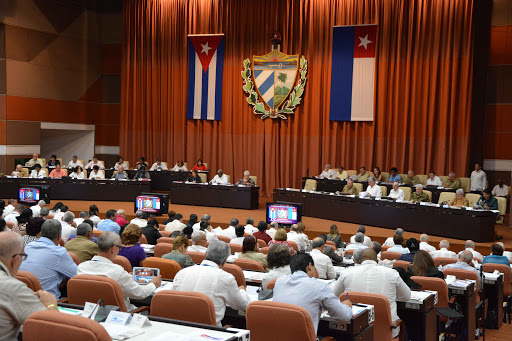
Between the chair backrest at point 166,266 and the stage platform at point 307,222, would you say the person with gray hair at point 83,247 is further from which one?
the stage platform at point 307,222

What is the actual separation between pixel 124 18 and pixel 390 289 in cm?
1729

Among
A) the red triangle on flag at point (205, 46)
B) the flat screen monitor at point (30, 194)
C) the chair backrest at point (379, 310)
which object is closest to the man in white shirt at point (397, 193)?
the flat screen monitor at point (30, 194)

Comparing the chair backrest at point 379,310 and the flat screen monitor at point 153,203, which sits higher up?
the chair backrest at point 379,310

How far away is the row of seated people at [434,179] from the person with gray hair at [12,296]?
11.7 metres

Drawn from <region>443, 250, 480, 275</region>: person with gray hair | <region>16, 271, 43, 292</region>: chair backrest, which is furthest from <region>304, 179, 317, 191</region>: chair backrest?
<region>16, 271, 43, 292</region>: chair backrest

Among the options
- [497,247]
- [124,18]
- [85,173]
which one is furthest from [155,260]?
[124,18]

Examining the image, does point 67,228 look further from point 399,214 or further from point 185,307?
point 399,214

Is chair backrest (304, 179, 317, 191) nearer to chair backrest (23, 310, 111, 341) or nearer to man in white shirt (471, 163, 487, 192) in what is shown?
man in white shirt (471, 163, 487, 192)

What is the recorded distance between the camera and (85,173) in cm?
1638

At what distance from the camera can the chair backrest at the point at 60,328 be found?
246 centimetres

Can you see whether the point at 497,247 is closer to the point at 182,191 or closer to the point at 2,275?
the point at 2,275

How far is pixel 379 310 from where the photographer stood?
4.27m

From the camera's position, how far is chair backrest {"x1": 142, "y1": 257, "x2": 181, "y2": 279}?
5.24 metres

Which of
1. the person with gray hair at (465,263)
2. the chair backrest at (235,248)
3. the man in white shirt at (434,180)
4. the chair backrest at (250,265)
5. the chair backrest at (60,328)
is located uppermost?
the chair backrest at (60,328)
